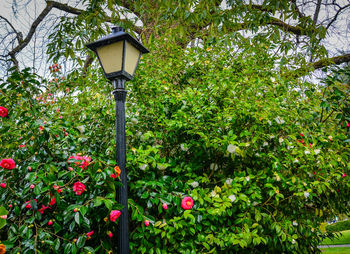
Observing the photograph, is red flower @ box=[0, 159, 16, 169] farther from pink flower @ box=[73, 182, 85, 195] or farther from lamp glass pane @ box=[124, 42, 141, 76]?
lamp glass pane @ box=[124, 42, 141, 76]

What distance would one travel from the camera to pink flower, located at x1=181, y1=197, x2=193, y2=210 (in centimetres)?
195

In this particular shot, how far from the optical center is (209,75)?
2.74m

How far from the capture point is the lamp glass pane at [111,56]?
6.17 feet

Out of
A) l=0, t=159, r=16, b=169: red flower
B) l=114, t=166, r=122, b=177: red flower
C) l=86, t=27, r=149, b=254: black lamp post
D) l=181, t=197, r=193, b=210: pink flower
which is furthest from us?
l=181, t=197, r=193, b=210: pink flower

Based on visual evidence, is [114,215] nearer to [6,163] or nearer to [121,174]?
[121,174]

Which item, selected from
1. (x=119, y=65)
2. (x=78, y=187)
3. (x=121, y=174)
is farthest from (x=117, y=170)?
(x=119, y=65)

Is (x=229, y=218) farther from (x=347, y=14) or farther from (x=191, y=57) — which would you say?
(x=347, y=14)

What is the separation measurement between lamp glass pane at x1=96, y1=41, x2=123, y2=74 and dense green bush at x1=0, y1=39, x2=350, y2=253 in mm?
512

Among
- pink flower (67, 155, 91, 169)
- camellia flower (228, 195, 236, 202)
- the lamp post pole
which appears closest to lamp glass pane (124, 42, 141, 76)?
the lamp post pole

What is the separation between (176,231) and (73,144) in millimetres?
1042

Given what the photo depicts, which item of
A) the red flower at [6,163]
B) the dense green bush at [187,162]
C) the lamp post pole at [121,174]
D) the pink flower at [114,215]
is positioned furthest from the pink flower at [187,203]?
the red flower at [6,163]

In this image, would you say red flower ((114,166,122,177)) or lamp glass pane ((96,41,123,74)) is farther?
lamp glass pane ((96,41,123,74))

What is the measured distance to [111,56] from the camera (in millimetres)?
1911

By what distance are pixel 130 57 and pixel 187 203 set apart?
1.17 meters
